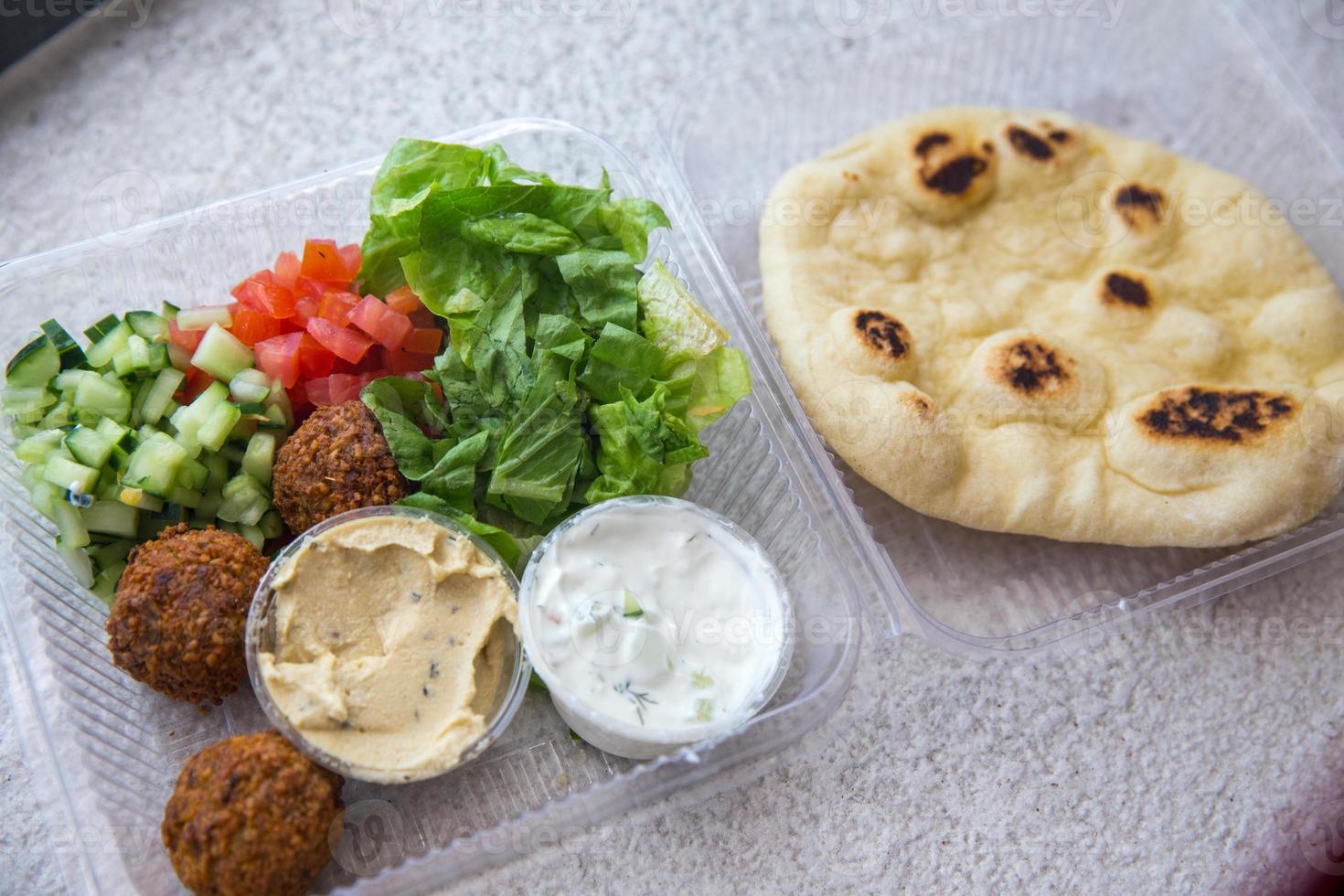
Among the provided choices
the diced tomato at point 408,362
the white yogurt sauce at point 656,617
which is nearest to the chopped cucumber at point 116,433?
the diced tomato at point 408,362

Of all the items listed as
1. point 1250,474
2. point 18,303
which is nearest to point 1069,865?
point 1250,474

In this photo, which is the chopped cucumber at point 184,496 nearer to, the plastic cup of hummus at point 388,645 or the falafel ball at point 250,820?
the plastic cup of hummus at point 388,645

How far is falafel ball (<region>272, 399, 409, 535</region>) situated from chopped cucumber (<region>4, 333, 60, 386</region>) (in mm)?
567

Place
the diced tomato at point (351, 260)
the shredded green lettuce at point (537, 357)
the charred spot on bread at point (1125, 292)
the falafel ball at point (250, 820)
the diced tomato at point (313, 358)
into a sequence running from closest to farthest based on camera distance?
the falafel ball at point (250, 820) → the shredded green lettuce at point (537, 357) → the diced tomato at point (313, 358) → the diced tomato at point (351, 260) → the charred spot on bread at point (1125, 292)

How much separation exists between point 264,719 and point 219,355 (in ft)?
2.64

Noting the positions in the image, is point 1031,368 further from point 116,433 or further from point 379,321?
point 116,433

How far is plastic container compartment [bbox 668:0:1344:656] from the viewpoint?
2.65 metres

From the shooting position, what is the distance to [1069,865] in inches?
99.0

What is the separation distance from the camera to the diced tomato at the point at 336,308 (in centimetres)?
255

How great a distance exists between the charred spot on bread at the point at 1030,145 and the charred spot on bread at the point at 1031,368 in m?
0.59

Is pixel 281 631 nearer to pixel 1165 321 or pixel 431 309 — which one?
pixel 431 309

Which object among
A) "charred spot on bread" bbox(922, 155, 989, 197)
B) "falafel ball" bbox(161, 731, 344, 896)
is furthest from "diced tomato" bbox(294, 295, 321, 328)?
"charred spot on bread" bbox(922, 155, 989, 197)

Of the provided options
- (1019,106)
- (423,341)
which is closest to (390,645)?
(423,341)

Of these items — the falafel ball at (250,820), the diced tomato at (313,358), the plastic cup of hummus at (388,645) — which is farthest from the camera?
the diced tomato at (313,358)
